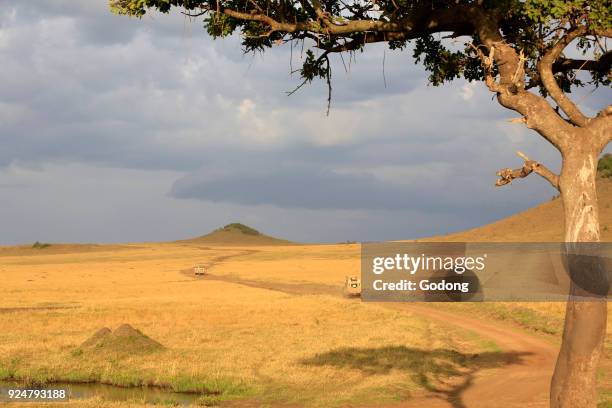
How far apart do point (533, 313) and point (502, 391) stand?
61.3 feet

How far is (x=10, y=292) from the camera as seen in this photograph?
62.3 metres

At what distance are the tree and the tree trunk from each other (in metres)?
0.02

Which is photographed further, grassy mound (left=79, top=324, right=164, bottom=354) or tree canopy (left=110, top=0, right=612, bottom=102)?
grassy mound (left=79, top=324, right=164, bottom=354)

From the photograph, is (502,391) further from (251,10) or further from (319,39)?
(251,10)

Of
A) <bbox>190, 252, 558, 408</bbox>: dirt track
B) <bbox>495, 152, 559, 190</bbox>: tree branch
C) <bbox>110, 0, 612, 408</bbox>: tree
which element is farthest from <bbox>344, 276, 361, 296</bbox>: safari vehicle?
<bbox>495, 152, 559, 190</bbox>: tree branch

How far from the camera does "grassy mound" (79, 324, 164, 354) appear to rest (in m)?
29.1

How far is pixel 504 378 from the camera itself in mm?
22844

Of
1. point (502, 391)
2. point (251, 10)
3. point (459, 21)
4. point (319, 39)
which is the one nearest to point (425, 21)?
point (459, 21)

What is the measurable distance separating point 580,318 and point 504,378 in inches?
427

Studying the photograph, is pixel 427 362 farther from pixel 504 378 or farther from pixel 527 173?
pixel 527 173

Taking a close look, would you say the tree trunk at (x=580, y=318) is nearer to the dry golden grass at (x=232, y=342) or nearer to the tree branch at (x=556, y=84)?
the tree branch at (x=556, y=84)

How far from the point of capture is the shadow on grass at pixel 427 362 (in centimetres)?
2298

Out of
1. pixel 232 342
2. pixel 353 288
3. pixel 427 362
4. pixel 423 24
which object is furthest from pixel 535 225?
pixel 423 24

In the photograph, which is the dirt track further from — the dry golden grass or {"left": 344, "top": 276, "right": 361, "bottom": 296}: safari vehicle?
{"left": 344, "top": 276, "right": 361, "bottom": 296}: safari vehicle
